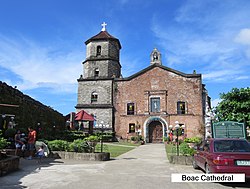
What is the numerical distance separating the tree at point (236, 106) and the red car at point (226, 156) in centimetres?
1209

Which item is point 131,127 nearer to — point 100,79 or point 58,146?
point 100,79

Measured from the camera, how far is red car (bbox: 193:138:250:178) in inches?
244

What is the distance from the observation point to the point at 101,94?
101 feet

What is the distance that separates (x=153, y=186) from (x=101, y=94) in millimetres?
25057

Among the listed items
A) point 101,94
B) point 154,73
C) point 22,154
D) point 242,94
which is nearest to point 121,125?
point 101,94

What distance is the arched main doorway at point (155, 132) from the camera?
96.0ft

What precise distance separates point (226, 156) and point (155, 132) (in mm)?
23330

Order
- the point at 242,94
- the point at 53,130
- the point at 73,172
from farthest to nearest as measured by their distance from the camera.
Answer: the point at 53,130 < the point at 242,94 < the point at 73,172

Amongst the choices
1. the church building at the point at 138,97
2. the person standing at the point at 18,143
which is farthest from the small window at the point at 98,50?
the person standing at the point at 18,143

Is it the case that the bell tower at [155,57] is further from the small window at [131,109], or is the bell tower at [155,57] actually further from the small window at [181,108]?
the small window at [181,108]

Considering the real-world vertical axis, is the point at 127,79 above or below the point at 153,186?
above

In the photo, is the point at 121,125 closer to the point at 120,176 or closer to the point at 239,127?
the point at 239,127

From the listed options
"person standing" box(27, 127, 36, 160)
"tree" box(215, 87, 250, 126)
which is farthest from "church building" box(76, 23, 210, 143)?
"person standing" box(27, 127, 36, 160)
